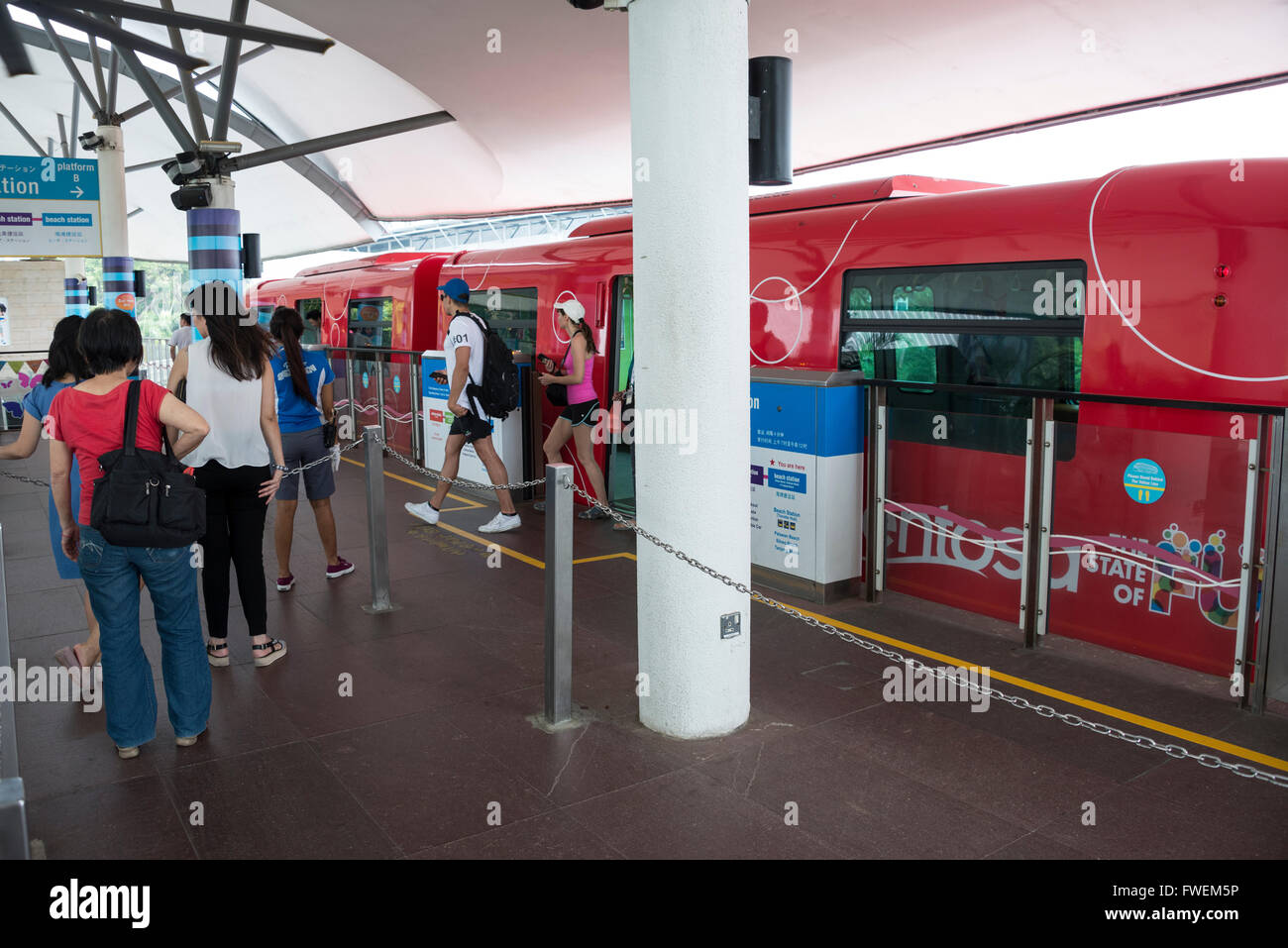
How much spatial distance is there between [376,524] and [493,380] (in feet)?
8.51

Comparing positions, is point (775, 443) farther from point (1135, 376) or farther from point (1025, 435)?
point (1135, 376)

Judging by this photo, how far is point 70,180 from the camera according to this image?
16.3m

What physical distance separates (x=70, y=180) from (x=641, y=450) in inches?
620

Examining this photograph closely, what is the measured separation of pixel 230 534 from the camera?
526cm

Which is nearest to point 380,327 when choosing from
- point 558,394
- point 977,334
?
point 558,394

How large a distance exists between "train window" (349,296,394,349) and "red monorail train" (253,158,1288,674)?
761 centimetres

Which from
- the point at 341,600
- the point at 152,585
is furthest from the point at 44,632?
the point at 152,585

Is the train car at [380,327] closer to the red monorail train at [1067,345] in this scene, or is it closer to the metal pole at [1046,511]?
the red monorail train at [1067,345]
